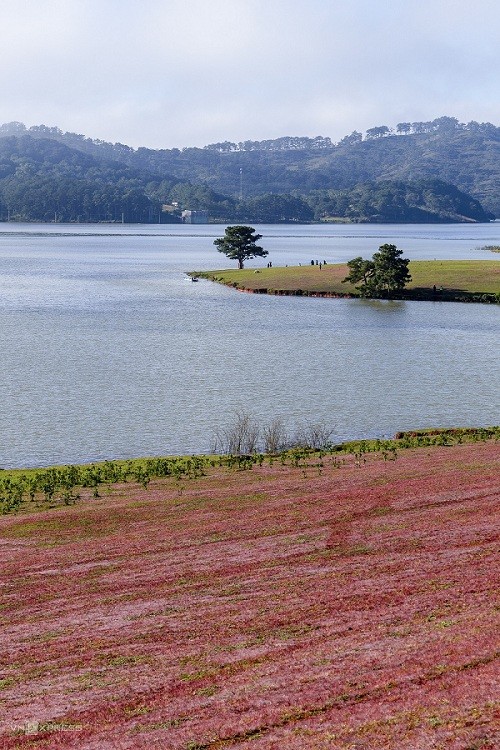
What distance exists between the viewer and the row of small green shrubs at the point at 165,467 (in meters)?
33.9

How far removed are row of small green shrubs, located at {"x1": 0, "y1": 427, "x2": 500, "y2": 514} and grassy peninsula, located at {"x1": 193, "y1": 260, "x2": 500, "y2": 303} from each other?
7295cm

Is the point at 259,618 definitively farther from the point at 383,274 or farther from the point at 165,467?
the point at 383,274

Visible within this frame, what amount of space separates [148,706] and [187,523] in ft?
41.1

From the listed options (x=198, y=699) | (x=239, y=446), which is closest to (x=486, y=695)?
(x=198, y=699)

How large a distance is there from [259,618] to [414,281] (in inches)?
4133

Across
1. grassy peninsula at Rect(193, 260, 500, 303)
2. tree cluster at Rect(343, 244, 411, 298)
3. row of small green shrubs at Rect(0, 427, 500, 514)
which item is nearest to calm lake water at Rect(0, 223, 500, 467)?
row of small green shrubs at Rect(0, 427, 500, 514)

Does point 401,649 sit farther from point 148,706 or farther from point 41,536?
point 41,536

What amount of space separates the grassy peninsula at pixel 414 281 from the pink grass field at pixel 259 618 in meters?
85.3

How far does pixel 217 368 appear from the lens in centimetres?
6438

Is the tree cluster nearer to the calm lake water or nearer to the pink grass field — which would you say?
the calm lake water

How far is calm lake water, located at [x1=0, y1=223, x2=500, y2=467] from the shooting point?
152 ft

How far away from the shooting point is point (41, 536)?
28.7 metres

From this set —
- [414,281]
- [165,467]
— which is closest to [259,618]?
[165,467]

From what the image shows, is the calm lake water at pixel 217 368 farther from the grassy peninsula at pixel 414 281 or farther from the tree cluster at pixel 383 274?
the grassy peninsula at pixel 414 281
